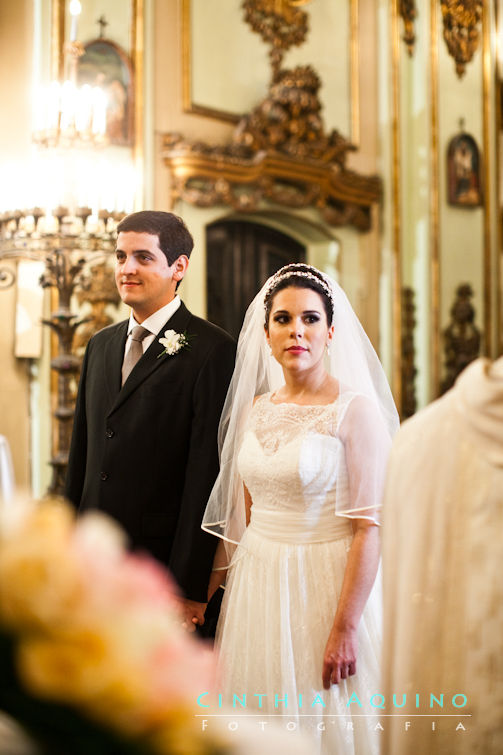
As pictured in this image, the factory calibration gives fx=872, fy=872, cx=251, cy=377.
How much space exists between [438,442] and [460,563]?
21 cm

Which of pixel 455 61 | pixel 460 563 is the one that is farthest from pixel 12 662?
pixel 455 61

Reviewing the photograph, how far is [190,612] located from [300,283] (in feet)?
3.45

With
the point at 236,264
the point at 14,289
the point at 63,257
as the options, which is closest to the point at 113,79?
the point at 14,289

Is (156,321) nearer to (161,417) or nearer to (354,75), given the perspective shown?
(161,417)

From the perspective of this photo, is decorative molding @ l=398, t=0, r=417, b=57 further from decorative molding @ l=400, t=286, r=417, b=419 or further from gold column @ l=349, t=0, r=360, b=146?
decorative molding @ l=400, t=286, r=417, b=419

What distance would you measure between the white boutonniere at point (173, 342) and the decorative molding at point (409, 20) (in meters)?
6.55

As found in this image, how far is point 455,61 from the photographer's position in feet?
29.2

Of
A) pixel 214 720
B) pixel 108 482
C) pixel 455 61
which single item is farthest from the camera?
pixel 455 61

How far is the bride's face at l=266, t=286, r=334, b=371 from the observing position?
8.38ft

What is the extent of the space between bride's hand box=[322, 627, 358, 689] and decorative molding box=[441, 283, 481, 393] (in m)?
6.40

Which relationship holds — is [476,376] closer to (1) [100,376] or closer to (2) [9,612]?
(2) [9,612]

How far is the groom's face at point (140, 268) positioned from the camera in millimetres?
2738

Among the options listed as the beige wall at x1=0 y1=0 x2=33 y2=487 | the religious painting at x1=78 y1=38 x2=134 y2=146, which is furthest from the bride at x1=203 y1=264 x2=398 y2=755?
the religious painting at x1=78 y1=38 x2=134 y2=146

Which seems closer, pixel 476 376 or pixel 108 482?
pixel 476 376
